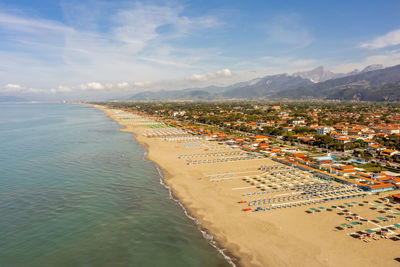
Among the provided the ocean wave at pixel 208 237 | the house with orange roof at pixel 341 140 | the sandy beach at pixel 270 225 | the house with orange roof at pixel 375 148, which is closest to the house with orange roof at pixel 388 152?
the house with orange roof at pixel 375 148

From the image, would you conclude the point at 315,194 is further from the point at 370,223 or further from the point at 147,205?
the point at 147,205

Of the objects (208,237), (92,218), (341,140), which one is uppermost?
(92,218)

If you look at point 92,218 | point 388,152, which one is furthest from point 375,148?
point 92,218

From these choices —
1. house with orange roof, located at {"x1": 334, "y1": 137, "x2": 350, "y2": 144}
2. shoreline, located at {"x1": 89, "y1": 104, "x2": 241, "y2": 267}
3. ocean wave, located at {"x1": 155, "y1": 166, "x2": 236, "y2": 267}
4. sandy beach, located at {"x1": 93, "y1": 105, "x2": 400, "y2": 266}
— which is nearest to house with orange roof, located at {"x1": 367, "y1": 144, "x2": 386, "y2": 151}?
house with orange roof, located at {"x1": 334, "y1": 137, "x2": 350, "y2": 144}

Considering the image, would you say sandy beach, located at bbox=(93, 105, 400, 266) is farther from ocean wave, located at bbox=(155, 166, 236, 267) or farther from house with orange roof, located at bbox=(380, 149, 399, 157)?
house with orange roof, located at bbox=(380, 149, 399, 157)

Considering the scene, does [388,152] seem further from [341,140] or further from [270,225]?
[270,225]

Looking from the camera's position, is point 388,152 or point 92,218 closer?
point 92,218
